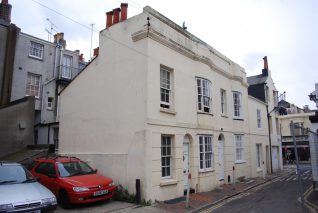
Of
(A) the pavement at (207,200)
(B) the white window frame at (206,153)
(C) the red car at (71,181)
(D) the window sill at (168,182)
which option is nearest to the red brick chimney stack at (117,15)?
(C) the red car at (71,181)

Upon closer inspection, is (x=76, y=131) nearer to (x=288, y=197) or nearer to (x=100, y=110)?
(x=100, y=110)

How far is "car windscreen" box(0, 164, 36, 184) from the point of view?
8344 millimetres

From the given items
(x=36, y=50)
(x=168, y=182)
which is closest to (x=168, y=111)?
(x=168, y=182)

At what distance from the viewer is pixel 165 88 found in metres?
13.7

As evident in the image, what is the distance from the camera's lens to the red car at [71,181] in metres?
10.2

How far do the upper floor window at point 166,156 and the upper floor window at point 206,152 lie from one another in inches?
109

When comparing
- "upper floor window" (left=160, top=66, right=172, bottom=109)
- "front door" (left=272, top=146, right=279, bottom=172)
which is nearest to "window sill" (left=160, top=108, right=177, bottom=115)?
"upper floor window" (left=160, top=66, right=172, bottom=109)

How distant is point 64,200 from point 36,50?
1792 cm

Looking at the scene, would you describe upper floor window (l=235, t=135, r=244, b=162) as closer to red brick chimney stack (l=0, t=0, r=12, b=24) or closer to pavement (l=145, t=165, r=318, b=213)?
pavement (l=145, t=165, r=318, b=213)

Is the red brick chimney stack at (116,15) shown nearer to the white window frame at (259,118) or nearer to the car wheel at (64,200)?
the car wheel at (64,200)

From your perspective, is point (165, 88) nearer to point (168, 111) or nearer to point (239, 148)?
point (168, 111)

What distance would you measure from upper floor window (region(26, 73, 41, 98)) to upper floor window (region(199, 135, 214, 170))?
1549 centimetres

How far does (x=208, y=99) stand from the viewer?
1675 centimetres

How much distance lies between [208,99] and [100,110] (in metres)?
6.37
